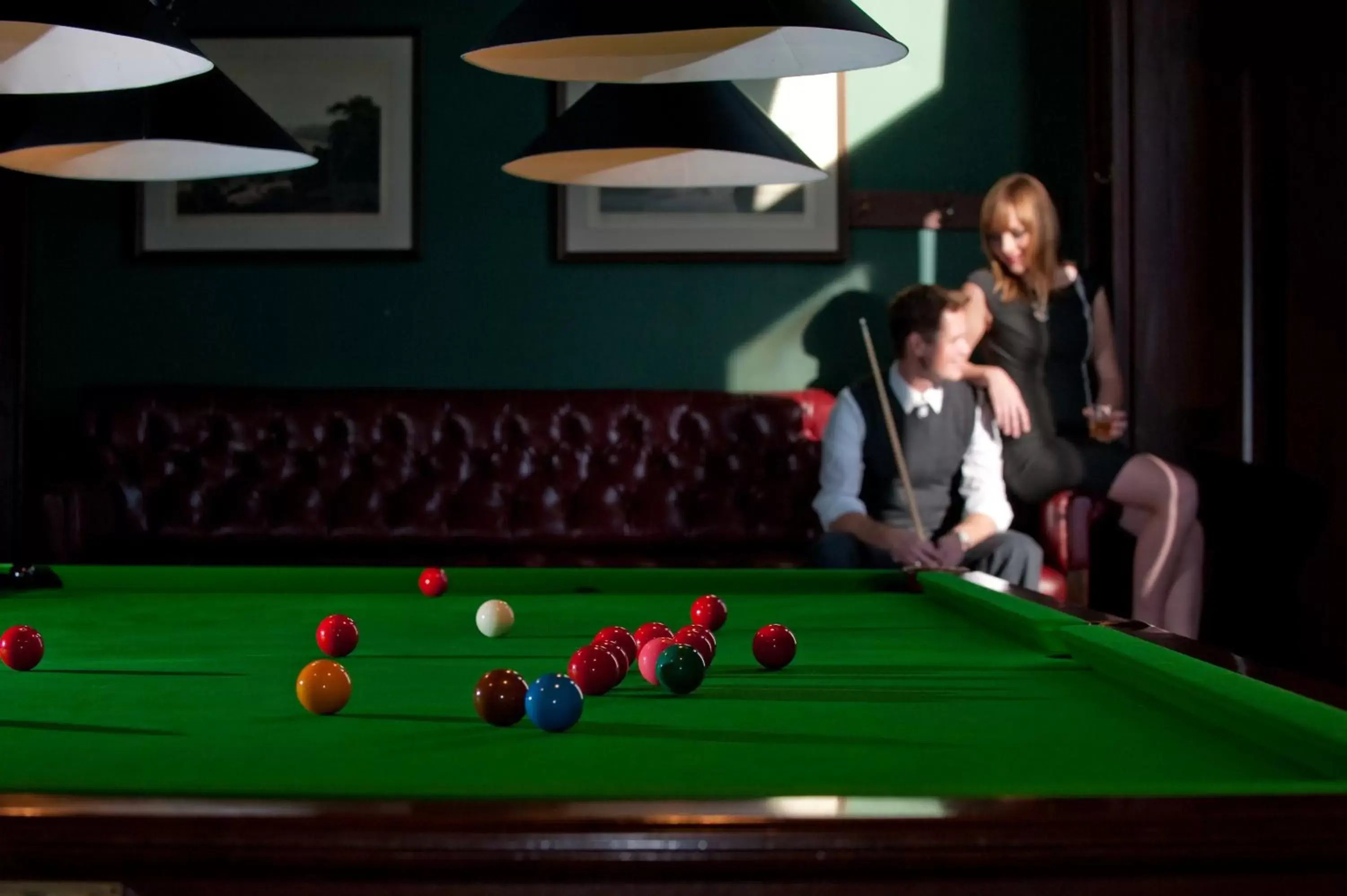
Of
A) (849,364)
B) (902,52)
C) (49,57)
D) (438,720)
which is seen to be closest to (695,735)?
(438,720)

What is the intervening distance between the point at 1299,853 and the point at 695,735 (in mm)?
493

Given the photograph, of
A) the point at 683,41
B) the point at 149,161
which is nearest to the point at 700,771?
the point at 683,41

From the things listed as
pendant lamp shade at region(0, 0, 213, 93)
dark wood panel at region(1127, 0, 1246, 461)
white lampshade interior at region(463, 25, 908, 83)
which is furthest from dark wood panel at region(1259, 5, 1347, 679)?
pendant lamp shade at region(0, 0, 213, 93)

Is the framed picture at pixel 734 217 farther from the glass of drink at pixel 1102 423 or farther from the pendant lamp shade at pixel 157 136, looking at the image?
the pendant lamp shade at pixel 157 136

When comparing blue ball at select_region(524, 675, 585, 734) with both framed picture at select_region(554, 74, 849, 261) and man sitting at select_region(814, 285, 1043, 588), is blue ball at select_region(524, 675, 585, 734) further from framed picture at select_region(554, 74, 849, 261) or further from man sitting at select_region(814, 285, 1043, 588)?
framed picture at select_region(554, 74, 849, 261)

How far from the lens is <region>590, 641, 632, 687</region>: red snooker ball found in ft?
4.69

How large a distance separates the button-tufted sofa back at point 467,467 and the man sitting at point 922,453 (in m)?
0.53

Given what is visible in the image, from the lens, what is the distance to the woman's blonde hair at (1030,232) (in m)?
4.16

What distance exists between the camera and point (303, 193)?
4.75 metres

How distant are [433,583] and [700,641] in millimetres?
826

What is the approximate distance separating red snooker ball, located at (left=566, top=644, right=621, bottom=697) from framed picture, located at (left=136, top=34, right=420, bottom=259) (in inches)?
140

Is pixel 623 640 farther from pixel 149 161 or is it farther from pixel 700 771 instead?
pixel 149 161

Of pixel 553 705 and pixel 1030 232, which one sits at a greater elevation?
pixel 1030 232

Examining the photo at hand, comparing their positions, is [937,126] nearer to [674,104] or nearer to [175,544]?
[674,104]
